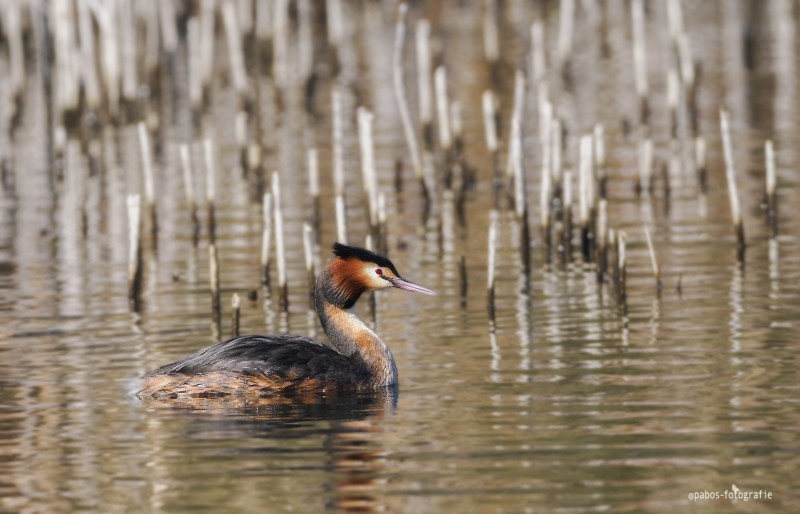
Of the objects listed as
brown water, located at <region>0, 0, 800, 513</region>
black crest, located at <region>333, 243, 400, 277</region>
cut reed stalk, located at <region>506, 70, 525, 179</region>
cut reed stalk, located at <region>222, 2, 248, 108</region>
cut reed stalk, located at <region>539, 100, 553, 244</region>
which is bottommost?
brown water, located at <region>0, 0, 800, 513</region>

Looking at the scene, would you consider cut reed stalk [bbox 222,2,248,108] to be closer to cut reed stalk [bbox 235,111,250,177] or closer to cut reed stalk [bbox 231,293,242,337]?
cut reed stalk [bbox 235,111,250,177]

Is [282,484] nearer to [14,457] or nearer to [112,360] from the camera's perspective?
[14,457]

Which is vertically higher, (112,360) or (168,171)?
(168,171)

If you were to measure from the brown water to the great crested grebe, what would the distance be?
17 cm

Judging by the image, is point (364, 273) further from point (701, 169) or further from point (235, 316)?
point (701, 169)

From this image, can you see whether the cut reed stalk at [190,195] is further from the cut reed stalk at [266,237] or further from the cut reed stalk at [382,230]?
the cut reed stalk at [266,237]

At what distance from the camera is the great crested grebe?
36.3ft

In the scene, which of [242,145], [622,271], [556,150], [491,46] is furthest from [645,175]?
[491,46]

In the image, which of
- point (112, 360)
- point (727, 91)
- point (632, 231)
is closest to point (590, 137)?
point (632, 231)

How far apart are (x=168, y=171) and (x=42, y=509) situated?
1529 cm

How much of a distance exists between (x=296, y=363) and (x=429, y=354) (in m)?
1.61

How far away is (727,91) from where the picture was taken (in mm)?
28812

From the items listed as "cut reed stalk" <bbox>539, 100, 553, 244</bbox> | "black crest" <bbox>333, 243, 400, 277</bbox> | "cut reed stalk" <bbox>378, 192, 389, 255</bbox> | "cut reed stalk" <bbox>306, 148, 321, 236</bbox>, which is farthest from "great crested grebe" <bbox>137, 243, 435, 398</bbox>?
"cut reed stalk" <bbox>306, 148, 321, 236</bbox>

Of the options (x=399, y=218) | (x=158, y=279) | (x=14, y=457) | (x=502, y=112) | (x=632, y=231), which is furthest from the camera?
(x=502, y=112)
